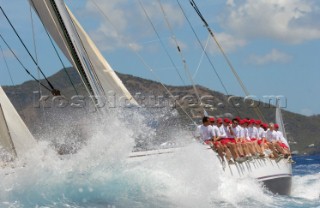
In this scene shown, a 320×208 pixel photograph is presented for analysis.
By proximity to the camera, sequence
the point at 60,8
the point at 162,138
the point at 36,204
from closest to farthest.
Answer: the point at 36,204 < the point at 60,8 < the point at 162,138

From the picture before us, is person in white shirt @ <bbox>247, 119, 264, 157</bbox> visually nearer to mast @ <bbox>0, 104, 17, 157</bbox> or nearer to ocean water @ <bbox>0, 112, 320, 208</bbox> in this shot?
ocean water @ <bbox>0, 112, 320, 208</bbox>

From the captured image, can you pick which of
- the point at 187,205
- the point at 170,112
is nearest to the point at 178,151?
the point at 187,205

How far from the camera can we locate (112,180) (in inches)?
543

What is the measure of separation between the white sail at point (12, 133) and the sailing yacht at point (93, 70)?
87.5 inches

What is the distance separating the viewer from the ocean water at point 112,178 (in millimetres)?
12688

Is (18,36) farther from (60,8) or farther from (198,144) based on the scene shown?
(198,144)

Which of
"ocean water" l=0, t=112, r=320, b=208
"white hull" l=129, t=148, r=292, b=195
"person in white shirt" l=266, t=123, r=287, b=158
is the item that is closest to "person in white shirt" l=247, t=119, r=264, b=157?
"white hull" l=129, t=148, r=292, b=195

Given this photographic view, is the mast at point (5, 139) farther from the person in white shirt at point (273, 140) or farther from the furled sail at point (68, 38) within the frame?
the person in white shirt at point (273, 140)

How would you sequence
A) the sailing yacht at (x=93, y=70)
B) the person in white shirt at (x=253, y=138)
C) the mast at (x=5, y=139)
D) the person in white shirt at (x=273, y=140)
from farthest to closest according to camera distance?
1. the person in white shirt at (x=273, y=140)
2. the person in white shirt at (x=253, y=138)
3. the sailing yacht at (x=93, y=70)
4. the mast at (x=5, y=139)

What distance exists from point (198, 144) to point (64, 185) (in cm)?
394

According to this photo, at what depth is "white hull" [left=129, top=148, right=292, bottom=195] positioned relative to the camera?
1531 centimetres

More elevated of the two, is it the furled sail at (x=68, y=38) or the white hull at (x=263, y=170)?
the furled sail at (x=68, y=38)

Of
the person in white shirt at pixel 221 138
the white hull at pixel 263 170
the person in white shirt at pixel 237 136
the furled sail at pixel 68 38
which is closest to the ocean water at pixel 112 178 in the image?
the white hull at pixel 263 170

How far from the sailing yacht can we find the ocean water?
454mm
